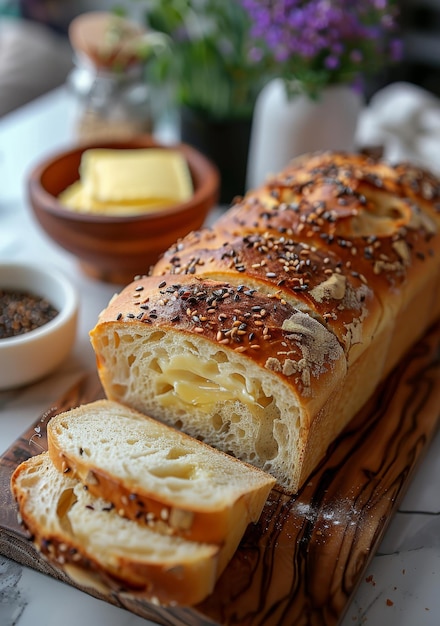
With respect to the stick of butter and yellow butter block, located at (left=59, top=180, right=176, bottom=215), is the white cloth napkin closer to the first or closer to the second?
the stick of butter

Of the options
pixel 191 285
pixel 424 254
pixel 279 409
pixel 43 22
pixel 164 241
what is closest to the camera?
pixel 279 409

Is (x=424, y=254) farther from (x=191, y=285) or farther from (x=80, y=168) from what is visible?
(x=80, y=168)

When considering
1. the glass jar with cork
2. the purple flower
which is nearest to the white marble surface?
the glass jar with cork

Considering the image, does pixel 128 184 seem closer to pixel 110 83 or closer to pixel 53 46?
pixel 110 83

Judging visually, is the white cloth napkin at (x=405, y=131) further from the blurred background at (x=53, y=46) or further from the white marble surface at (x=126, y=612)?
the blurred background at (x=53, y=46)

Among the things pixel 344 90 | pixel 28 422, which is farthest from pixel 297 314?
pixel 344 90

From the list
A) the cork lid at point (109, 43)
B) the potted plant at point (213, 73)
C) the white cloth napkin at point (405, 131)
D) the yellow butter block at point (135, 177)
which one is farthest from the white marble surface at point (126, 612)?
the white cloth napkin at point (405, 131)
